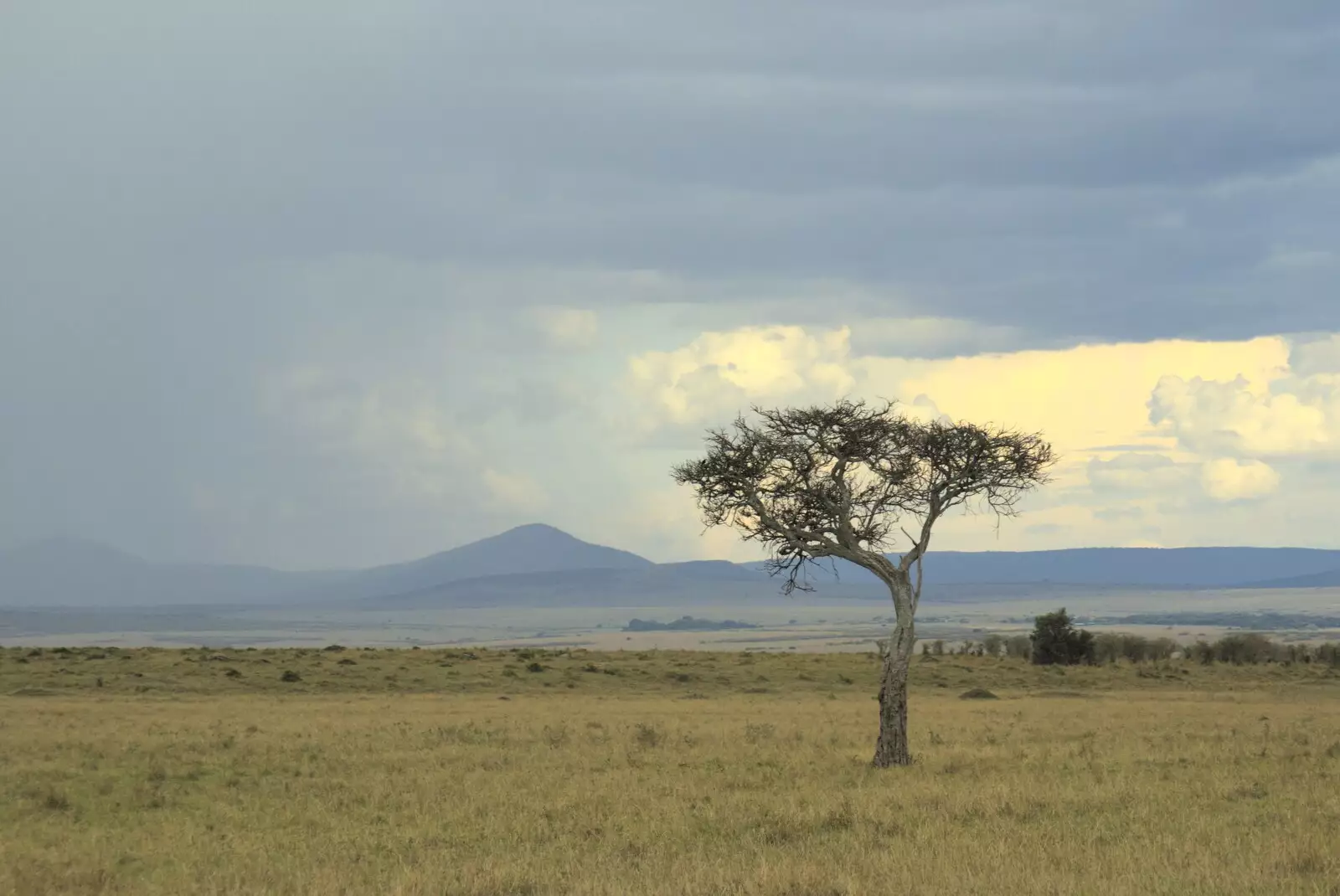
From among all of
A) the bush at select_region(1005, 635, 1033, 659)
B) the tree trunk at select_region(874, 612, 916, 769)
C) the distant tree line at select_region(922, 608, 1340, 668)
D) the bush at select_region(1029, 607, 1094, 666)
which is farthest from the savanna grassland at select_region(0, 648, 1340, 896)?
the bush at select_region(1005, 635, 1033, 659)

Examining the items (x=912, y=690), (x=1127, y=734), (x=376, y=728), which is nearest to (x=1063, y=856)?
(x=1127, y=734)

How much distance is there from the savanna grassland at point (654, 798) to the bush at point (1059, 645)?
31.6m

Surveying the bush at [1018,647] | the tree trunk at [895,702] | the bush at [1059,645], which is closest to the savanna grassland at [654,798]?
the tree trunk at [895,702]

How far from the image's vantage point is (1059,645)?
8044cm

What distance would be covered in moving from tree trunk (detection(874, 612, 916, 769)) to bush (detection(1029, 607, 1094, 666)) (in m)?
54.3

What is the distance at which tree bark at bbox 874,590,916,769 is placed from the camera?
1053 inches

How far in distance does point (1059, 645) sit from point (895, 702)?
5720 cm

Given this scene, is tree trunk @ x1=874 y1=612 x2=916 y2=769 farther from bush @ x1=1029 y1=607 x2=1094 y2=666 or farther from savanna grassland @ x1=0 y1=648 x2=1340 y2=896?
bush @ x1=1029 y1=607 x2=1094 y2=666

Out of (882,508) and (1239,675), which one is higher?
(882,508)

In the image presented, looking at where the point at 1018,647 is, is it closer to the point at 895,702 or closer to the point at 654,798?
the point at 895,702

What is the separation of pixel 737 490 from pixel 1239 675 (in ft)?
159

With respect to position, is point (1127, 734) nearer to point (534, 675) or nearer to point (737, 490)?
point (737, 490)

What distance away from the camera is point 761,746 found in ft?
101

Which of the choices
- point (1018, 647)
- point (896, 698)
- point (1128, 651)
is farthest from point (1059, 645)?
point (896, 698)
